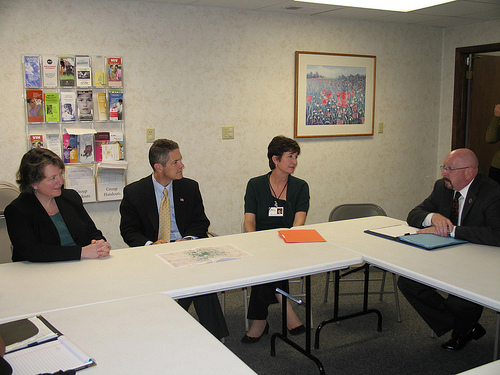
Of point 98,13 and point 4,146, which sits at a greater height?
point 98,13

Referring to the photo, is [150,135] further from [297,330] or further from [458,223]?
[458,223]

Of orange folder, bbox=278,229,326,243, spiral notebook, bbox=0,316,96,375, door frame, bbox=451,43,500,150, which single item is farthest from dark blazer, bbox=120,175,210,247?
door frame, bbox=451,43,500,150

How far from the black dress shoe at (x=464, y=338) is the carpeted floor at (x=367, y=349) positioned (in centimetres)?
4

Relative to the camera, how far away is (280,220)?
11.5 ft

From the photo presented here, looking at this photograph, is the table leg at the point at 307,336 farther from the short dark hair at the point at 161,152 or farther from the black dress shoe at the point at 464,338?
the short dark hair at the point at 161,152

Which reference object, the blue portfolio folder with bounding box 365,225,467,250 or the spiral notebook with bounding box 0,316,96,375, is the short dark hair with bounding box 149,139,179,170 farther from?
the spiral notebook with bounding box 0,316,96,375

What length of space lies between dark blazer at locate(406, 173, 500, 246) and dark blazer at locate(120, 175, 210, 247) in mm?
1552

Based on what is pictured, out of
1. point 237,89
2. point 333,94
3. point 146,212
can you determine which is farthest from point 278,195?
point 333,94

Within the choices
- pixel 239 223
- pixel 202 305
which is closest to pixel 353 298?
pixel 239 223

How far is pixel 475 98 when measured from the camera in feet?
19.0

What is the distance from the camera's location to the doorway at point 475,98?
5.66 meters

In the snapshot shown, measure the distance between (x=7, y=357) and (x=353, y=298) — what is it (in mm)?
3082

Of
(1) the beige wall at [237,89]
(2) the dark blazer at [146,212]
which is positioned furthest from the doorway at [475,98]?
(2) the dark blazer at [146,212]

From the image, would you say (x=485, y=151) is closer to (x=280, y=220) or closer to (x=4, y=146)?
(x=280, y=220)
